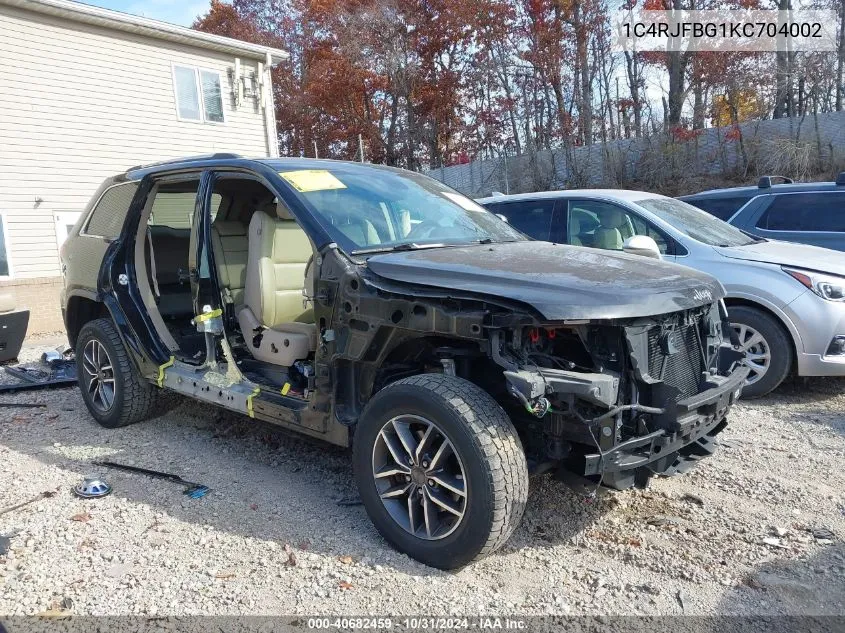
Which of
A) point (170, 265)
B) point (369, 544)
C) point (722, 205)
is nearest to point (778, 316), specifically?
point (722, 205)

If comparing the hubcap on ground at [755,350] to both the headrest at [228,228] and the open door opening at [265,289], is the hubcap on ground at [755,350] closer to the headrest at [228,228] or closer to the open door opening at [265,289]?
the open door opening at [265,289]

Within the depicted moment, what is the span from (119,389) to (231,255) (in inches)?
53.8

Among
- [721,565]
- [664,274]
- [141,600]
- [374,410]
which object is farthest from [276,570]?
[664,274]

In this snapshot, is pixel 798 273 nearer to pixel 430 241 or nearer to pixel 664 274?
pixel 664 274

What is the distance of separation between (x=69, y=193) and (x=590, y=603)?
12332mm

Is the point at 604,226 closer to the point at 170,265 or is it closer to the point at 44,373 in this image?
the point at 170,265

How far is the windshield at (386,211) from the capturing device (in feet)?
12.0

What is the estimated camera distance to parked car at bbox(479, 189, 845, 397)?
5.18 metres

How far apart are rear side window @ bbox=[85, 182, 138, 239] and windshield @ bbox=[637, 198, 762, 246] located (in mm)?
4527

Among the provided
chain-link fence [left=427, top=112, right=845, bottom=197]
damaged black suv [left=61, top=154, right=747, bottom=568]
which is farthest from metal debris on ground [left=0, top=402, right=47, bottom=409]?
chain-link fence [left=427, top=112, right=845, bottom=197]

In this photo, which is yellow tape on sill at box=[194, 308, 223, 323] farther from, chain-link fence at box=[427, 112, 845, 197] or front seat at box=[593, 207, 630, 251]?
chain-link fence at box=[427, 112, 845, 197]

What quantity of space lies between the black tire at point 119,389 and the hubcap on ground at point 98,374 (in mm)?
13

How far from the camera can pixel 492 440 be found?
9.12ft

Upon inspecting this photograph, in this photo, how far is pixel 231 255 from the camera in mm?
4711
